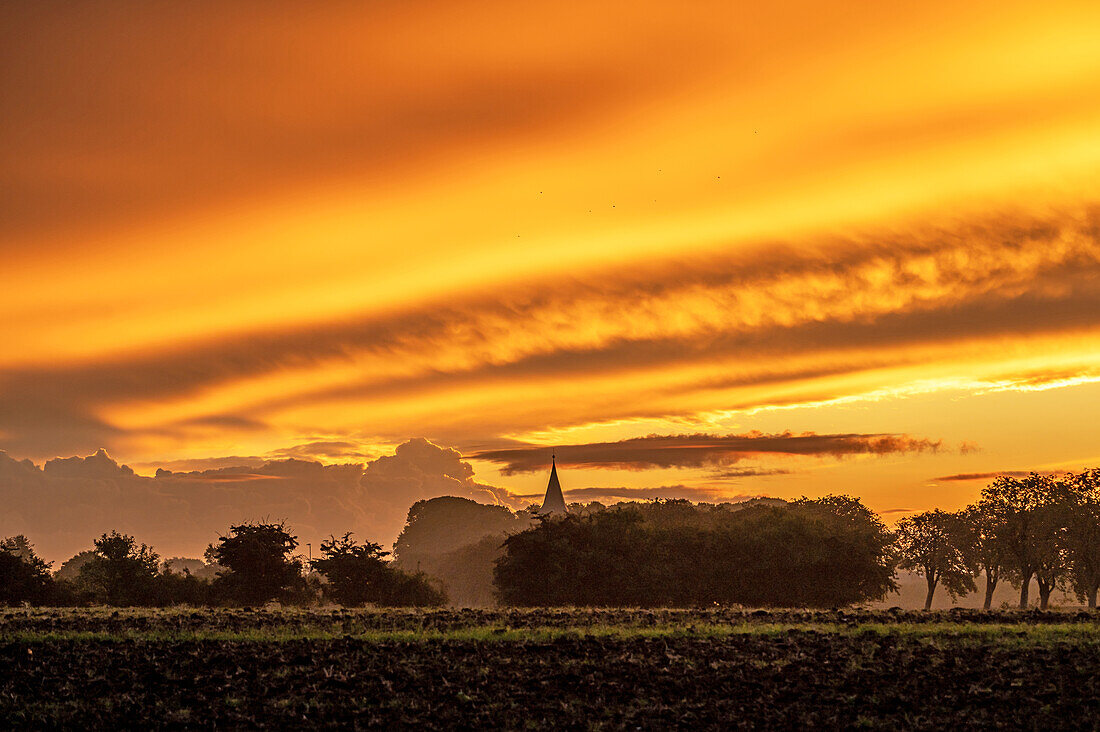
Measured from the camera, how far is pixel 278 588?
6694cm

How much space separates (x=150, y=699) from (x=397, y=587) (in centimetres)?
4943

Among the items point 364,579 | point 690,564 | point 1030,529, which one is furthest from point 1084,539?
point 364,579

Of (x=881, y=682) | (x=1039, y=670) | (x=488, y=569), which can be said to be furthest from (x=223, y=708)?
(x=488, y=569)

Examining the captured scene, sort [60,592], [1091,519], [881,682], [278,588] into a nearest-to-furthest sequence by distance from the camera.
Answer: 1. [881,682]
2. [60,592]
3. [278,588]
4. [1091,519]

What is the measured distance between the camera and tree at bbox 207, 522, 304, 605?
66.4 meters

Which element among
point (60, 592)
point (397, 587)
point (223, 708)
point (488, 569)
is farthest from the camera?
point (488, 569)

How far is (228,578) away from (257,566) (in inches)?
88.1

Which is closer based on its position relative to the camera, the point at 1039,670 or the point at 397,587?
the point at 1039,670

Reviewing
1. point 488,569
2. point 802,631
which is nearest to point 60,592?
point 802,631

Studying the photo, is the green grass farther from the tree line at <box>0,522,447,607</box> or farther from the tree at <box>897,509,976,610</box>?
the tree at <box>897,509,976,610</box>

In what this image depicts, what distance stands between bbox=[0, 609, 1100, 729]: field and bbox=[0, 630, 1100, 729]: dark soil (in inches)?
2.5

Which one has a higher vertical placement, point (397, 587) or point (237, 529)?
point (237, 529)

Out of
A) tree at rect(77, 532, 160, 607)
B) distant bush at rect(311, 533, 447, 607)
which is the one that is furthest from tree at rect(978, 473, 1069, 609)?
tree at rect(77, 532, 160, 607)

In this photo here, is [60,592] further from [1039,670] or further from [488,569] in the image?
[488,569]
